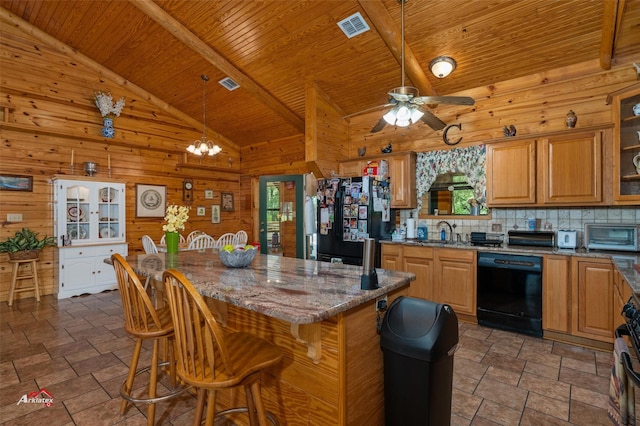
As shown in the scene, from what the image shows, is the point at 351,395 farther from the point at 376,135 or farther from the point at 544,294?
the point at 376,135

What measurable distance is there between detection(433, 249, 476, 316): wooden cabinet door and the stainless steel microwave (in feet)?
3.51

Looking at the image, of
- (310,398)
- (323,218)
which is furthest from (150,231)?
(310,398)

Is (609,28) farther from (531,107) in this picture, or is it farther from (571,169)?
(571,169)

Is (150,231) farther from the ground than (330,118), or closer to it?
closer to it

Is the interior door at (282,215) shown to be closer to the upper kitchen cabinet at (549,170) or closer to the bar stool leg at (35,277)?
the upper kitchen cabinet at (549,170)

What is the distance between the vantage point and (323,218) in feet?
15.7

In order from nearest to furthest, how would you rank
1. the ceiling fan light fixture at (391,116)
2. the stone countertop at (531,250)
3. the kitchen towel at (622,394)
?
the kitchen towel at (622,394) < the ceiling fan light fixture at (391,116) < the stone countertop at (531,250)

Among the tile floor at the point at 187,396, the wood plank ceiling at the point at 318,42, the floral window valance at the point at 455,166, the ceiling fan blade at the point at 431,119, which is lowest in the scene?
the tile floor at the point at 187,396

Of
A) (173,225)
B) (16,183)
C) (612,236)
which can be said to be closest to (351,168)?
(173,225)

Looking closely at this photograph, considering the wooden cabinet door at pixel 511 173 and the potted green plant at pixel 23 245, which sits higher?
the wooden cabinet door at pixel 511 173

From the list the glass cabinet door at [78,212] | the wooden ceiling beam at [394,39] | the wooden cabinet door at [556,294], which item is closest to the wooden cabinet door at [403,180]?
the wooden ceiling beam at [394,39]

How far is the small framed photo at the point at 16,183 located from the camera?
15.3 feet

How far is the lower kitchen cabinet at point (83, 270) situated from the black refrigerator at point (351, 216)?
11.0 feet

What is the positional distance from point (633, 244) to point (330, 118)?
3.92 m
